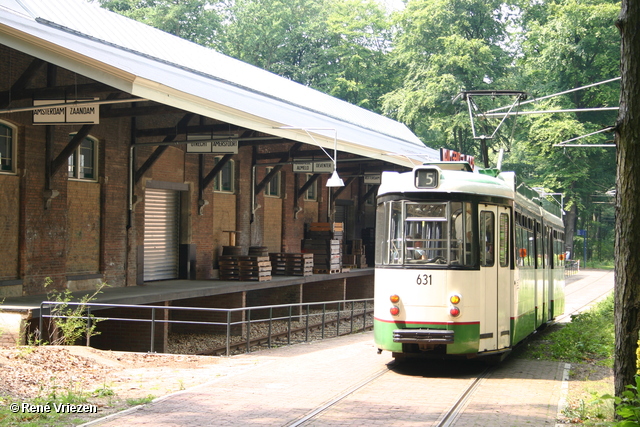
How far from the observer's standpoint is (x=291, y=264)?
26.7 m

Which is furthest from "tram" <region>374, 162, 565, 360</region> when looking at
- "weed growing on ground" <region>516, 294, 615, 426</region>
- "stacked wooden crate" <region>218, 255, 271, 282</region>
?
"stacked wooden crate" <region>218, 255, 271, 282</region>

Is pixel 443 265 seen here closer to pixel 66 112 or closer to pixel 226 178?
pixel 66 112

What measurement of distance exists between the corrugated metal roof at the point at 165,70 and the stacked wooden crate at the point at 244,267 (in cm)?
472

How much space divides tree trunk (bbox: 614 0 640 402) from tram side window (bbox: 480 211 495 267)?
13.1 ft

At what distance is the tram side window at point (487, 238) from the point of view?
38.3 ft

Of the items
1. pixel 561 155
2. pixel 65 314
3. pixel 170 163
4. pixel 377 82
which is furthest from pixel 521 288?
pixel 377 82

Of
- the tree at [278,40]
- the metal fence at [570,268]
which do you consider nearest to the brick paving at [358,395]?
the metal fence at [570,268]

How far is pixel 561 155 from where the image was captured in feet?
164

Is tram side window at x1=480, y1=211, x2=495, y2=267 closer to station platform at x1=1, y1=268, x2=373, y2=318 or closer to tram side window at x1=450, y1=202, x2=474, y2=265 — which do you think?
tram side window at x1=450, y1=202, x2=474, y2=265

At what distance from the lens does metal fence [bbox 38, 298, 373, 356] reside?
13.8 metres

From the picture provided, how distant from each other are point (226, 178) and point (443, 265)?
634 inches

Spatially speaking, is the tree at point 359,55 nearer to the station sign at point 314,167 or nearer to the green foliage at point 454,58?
the green foliage at point 454,58

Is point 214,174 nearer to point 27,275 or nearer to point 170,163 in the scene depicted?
point 170,163

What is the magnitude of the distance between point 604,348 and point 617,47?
38593 mm
